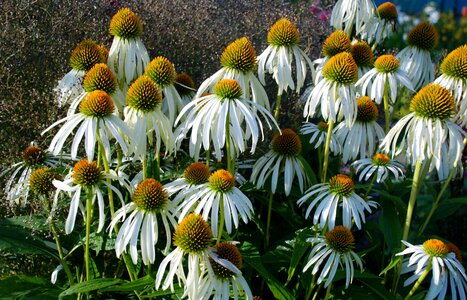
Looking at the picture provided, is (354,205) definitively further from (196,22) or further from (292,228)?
(196,22)

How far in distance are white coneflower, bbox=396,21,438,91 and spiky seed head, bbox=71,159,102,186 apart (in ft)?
4.51

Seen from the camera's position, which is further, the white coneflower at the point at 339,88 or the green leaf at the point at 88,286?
the white coneflower at the point at 339,88

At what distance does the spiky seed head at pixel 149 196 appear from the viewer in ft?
5.31

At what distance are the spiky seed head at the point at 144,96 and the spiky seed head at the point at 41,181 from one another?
33 centimetres

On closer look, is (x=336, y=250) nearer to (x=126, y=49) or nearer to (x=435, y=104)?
(x=435, y=104)

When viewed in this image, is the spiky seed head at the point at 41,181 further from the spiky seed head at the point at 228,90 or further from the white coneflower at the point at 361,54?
the white coneflower at the point at 361,54

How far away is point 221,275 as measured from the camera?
1557 mm

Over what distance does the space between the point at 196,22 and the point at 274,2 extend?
0.70 meters

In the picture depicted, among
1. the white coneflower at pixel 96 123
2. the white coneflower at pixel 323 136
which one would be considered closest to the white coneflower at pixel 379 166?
the white coneflower at pixel 323 136

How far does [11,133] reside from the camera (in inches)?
91.7

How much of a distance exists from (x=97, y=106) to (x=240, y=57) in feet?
1.69

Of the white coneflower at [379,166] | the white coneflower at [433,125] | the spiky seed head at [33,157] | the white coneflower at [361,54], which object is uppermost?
the white coneflower at [361,54]

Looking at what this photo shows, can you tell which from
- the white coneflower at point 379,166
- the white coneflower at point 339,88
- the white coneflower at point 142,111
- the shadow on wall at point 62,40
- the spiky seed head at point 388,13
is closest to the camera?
the white coneflower at point 142,111

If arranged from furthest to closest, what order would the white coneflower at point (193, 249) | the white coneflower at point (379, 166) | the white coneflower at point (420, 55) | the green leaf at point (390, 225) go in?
1. the white coneflower at point (420, 55)
2. the white coneflower at point (379, 166)
3. the green leaf at point (390, 225)
4. the white coneflower at point (193, 249)
